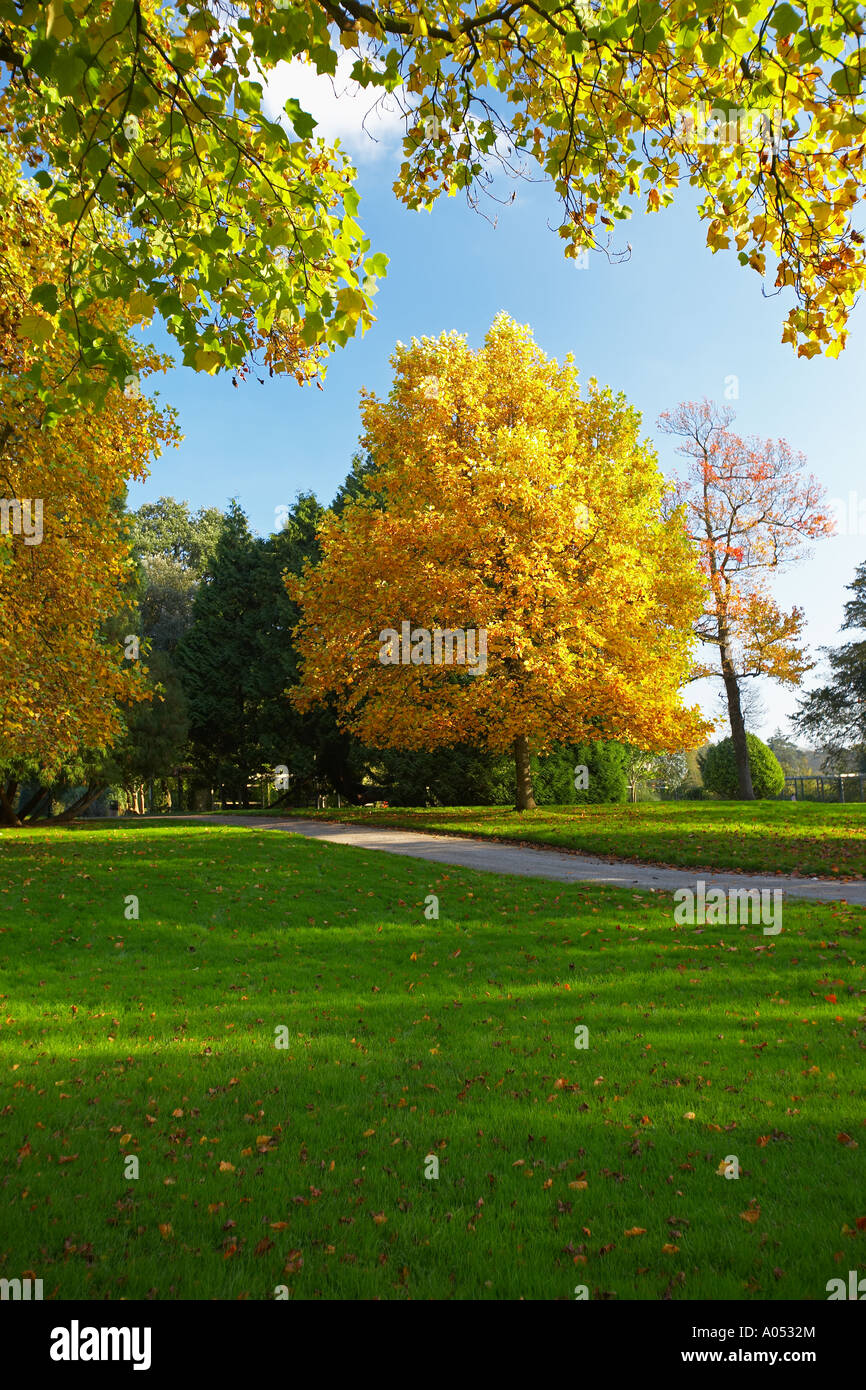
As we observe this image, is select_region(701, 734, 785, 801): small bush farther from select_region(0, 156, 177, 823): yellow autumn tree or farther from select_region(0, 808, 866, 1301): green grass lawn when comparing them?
select_region(0, 156, 177, 823): yellow autumn tree

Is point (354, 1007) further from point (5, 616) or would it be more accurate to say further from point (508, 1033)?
point (5, 616)

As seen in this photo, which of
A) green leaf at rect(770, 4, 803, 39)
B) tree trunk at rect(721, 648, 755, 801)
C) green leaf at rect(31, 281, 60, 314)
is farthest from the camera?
tree trunk at rect(721, 648, 755, 801)

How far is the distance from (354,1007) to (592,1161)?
3.46 m

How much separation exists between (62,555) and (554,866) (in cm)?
1086

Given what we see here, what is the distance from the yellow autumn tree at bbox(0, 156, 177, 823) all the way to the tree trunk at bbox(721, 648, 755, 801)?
71.1 ft

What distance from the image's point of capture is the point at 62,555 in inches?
576

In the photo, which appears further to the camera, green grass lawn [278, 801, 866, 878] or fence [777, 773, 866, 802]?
fence [777, 773, 866, 802]

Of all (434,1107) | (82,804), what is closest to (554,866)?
(434,1107)

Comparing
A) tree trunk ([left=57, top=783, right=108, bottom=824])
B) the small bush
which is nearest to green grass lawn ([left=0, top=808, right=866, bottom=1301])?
the small bush

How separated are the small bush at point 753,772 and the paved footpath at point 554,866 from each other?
16554mm

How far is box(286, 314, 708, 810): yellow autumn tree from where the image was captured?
62.0 feet

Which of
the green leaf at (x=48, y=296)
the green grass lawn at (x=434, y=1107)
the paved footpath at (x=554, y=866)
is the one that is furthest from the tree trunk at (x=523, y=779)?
the green leaf at (x=48, y=296)

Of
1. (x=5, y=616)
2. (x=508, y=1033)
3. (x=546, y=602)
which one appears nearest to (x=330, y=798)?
(x=546, y=602)

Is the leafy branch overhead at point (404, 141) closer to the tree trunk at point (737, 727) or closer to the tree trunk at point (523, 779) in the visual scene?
the tree trunk at point (523, 779)
